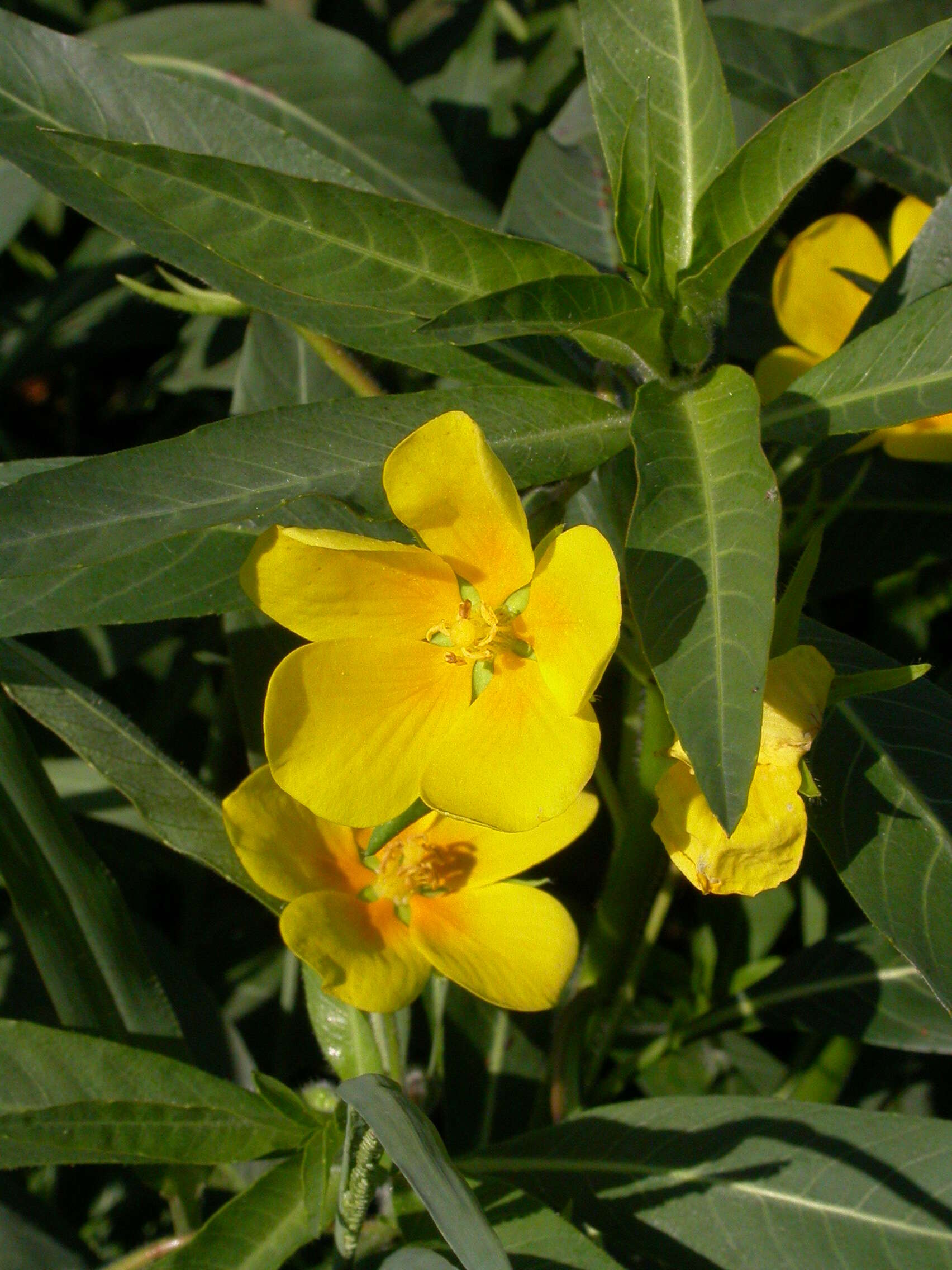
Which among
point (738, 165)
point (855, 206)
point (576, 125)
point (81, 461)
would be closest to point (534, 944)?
point (81, 461)

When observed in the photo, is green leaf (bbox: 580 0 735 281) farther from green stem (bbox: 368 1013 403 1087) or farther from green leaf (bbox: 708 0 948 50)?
green stem (bbox: 368 1013 403 1087)

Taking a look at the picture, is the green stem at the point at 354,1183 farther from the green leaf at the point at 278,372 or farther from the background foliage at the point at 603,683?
the green leaf at the point at 278,372

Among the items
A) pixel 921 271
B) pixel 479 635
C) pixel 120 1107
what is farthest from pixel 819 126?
pixel 120 1107

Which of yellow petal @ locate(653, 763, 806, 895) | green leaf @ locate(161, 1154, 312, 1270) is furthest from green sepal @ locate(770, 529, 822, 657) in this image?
green leaf @ locate(161, 1154, 312, 1270)

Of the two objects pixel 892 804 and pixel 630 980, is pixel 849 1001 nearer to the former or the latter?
pixel 630 980

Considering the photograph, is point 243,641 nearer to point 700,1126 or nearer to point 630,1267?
point 700,1126
